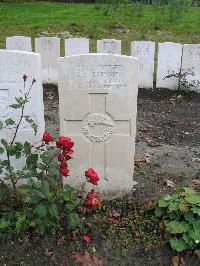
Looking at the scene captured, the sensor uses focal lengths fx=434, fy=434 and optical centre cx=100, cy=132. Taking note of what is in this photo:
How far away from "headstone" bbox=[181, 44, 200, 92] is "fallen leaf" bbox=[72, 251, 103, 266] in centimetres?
545

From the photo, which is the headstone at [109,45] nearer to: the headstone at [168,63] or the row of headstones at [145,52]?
the row of headstones at [145,52]

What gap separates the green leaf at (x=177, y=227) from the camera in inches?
140

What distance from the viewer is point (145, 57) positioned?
834 centimetres

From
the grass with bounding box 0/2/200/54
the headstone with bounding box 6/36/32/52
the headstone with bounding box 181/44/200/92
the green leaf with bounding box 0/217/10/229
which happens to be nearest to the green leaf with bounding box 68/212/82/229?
the green leaf with bounding box 0/217/10/229

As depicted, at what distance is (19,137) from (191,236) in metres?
1.92

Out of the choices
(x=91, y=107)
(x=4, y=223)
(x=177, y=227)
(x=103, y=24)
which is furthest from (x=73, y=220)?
(x=103, y=24)

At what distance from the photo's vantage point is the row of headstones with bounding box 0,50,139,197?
392cm

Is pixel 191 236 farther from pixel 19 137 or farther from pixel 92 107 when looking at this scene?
pixel 19 137

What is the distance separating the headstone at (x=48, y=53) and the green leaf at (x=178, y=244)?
5630 millimetres

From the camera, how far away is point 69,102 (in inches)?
158

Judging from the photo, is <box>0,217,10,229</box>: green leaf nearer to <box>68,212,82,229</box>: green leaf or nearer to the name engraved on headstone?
<box>68,212,82,229</box>: green leaf

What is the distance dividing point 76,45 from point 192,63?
7.34ft

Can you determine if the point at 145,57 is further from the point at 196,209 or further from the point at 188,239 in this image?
the point at 188,239

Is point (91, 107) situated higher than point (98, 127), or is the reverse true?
point (91, 107)
